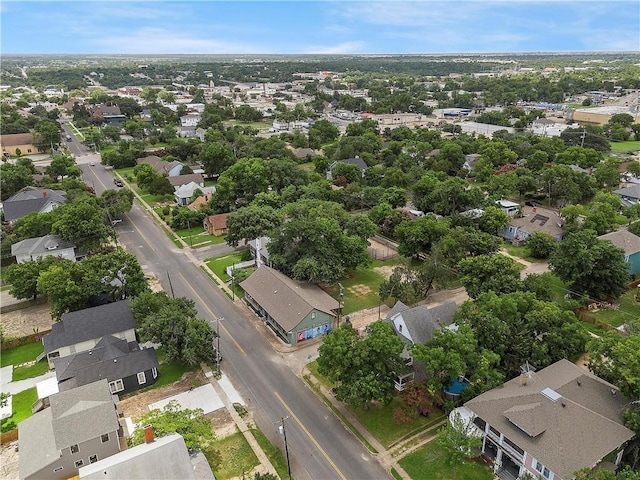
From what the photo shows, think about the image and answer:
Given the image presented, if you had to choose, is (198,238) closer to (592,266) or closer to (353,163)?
(353,163)

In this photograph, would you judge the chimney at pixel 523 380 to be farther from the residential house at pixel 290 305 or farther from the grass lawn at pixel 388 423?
the residential house at pixel 290 305

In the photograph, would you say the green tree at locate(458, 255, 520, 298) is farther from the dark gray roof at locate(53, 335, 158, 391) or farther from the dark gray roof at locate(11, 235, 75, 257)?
the dark gray roof at locate(11, 235, 75, 257)

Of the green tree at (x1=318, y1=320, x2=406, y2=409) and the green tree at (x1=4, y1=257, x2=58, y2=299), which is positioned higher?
the green tree at (x1=318, y1=320, x2=406, y2=409)

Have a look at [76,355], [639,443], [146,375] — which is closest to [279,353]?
[146,375]

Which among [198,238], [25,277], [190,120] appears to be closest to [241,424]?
[25,277]

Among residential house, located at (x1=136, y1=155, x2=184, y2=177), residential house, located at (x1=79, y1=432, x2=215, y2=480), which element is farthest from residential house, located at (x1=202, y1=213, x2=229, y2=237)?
residential house, located at (x1=79, y1=432, x2=215, y2=480)

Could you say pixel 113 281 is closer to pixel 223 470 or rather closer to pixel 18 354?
pixel 18 354
